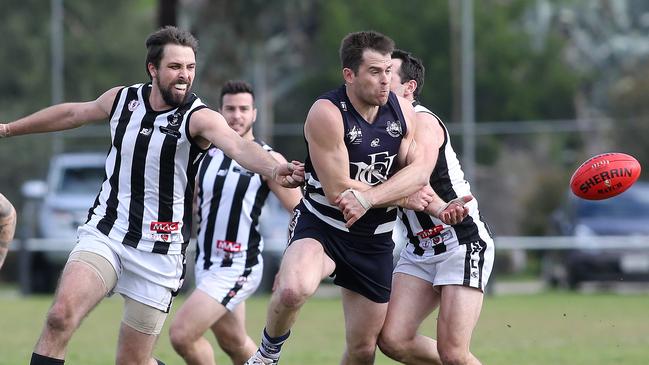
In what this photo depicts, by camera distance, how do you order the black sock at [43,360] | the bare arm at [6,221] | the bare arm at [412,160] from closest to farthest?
the black sock at [43,360] < the bare arm at [412,160] < the bare arm at [6,221]

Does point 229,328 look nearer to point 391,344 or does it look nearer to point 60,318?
point 391,344

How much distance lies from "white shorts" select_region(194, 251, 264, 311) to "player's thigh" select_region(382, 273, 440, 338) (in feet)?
4.59

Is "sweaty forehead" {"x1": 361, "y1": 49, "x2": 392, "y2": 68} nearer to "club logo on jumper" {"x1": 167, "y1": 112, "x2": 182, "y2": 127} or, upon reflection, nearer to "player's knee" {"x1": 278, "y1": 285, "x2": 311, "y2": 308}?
"club logo on jumper" {"x1": 167, "y1": 112, "x2": 182, "y2": 127}

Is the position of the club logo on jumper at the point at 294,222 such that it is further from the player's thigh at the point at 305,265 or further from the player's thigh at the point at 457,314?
the player's thigh at the point at 457,314

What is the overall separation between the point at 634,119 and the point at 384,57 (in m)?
14.7

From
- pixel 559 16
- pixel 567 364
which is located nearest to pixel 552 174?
pixel 559 16

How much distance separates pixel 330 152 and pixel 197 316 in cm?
205

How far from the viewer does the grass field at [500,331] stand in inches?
457

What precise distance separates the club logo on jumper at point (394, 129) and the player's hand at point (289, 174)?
631 millimetres

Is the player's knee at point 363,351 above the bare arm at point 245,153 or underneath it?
underneath

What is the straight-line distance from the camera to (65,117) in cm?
794

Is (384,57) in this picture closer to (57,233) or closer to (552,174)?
(57,233)

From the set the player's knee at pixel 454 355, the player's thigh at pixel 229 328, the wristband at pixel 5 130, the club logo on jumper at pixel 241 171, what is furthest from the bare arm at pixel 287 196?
the wristband at pixel 5 130

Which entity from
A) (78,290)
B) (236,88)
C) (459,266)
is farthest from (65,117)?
(459,266)
